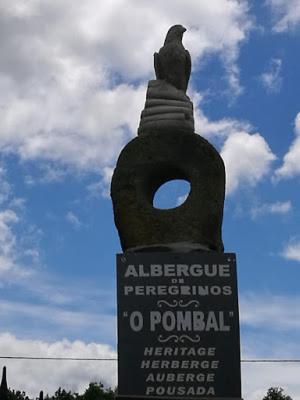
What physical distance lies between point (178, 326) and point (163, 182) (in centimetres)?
269

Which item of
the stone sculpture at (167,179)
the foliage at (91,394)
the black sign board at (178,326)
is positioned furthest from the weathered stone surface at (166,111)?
the foliage at (91,394)

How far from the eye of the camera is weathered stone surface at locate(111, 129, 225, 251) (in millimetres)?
12211

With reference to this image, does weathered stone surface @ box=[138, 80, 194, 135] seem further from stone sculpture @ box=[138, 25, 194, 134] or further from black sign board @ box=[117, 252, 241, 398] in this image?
black sign board @ box=[117, 252, 241, 398]

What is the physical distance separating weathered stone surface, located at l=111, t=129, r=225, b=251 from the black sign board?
851 millimetres

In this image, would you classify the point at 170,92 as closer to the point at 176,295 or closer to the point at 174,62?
the point at 174,62

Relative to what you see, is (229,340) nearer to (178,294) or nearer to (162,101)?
(178,294)

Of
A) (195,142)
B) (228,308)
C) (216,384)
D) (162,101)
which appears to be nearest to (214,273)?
(228,308)

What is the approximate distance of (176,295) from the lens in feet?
36.7

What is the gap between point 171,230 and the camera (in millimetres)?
12164

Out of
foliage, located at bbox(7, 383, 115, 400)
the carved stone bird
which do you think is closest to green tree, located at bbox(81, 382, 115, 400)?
foliage, located at bbox(7, 383, 115, 400)

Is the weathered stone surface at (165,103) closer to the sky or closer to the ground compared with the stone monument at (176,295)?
closer to the sky

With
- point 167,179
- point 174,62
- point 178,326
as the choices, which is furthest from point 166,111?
point 178,326

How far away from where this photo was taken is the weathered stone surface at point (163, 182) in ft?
40.1

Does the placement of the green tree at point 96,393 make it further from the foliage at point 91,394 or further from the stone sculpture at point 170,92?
the stone sculpture at point 170,92
